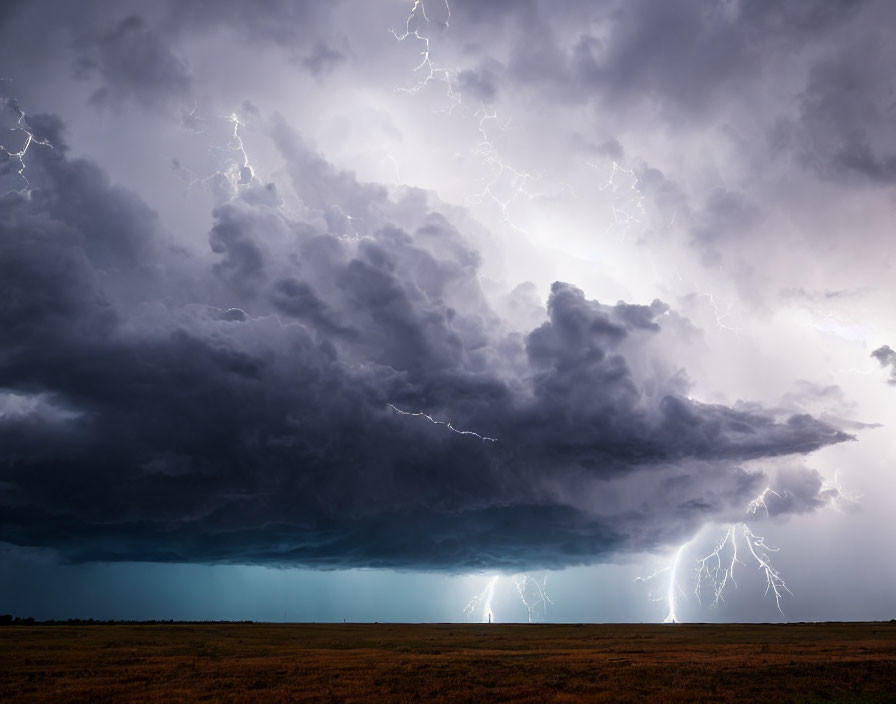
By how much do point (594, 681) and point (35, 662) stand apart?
4516 cm

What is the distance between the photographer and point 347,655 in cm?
5938

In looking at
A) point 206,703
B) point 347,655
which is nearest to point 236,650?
point 347,655

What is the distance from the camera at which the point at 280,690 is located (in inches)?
1398

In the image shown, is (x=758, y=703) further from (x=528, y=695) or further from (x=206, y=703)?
(x=206, y=703)

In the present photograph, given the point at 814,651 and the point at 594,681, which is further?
the point at 814,651

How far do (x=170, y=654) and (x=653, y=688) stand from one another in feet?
150

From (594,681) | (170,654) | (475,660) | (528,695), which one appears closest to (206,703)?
(528,695)

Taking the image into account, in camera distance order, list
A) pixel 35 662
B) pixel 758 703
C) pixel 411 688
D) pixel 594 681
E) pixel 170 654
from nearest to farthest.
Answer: pixel 758 703
pixel 411 688
pixel 594 681
pixel 35 662
pixel 170 654

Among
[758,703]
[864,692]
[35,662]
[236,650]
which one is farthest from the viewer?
[236,650]

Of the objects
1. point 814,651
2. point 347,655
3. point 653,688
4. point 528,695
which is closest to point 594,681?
point 653,688

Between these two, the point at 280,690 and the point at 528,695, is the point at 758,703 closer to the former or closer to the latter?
the point at 528,695

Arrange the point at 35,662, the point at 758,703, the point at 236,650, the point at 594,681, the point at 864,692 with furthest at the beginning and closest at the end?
the point at 236,650 → the point at 35,662 → the point at 594,681 → the point at 864,692 → the point at 758,703

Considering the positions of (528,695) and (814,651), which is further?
(814,651)

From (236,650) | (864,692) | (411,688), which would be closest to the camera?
(864,692)
